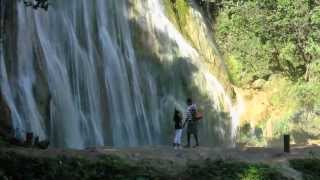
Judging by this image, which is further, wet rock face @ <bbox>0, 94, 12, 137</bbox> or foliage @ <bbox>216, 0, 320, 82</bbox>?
foliage @ <bbox>216, 0, 320, 82</bbox>

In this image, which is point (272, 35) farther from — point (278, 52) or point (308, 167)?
point (308, 167)

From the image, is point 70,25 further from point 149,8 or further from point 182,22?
point 182,22

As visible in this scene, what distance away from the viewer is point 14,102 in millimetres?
19266

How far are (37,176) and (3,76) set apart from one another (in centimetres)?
800

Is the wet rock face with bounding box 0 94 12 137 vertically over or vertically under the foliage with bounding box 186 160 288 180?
over

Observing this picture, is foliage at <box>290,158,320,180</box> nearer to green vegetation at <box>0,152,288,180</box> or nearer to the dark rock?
green vegetation at <box>0,152,288,180</box>

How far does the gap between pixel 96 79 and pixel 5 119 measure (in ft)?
23.4

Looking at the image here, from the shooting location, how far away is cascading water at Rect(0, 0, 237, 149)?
804 inches

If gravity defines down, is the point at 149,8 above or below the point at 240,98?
above

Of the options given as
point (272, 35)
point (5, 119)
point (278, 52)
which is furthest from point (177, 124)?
point (278, 52)

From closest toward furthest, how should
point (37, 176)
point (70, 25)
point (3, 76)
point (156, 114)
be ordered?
1. point (37, 176)
2. point (3, 76)
3. point (70, 25)
4. point (156, 114)

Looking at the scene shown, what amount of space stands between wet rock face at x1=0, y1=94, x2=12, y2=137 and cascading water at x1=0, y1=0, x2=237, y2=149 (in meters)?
0.36

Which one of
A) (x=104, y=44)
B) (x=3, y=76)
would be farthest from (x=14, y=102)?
(x=104, y=44)

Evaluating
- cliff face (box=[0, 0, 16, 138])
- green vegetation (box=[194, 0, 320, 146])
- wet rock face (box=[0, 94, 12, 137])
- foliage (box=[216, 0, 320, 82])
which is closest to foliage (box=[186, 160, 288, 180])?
wet rock face (box=[0, 94, 12, 137])
